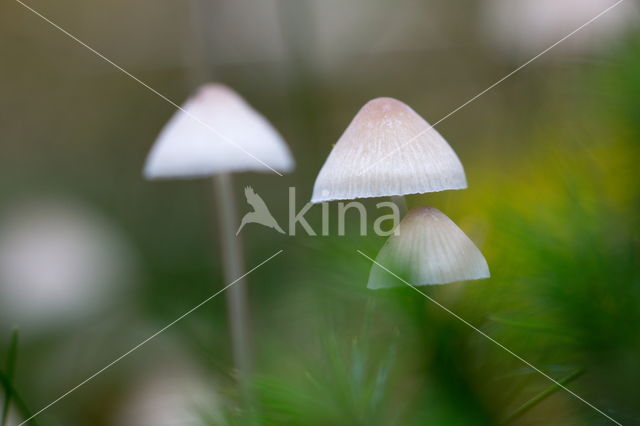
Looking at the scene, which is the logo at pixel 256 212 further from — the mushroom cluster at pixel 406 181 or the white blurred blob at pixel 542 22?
the white blurred blob at pixel 542 22

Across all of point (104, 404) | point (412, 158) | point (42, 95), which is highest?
point (42, 95)

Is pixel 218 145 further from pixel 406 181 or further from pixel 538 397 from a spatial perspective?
pixel 538 397

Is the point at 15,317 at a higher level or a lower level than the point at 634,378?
lower

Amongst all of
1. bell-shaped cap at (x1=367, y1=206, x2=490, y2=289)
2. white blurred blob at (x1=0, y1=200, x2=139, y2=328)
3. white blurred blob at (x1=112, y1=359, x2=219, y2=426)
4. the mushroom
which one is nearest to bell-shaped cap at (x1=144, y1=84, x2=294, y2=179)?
the mushroom

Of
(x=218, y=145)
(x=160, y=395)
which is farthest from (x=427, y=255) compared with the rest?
(x=160, y=395)

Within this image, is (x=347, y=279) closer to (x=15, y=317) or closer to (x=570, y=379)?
(x=570, y=379)

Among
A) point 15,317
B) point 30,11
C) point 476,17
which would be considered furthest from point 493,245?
point 30,11

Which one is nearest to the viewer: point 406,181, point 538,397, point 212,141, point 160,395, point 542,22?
point 538,397
